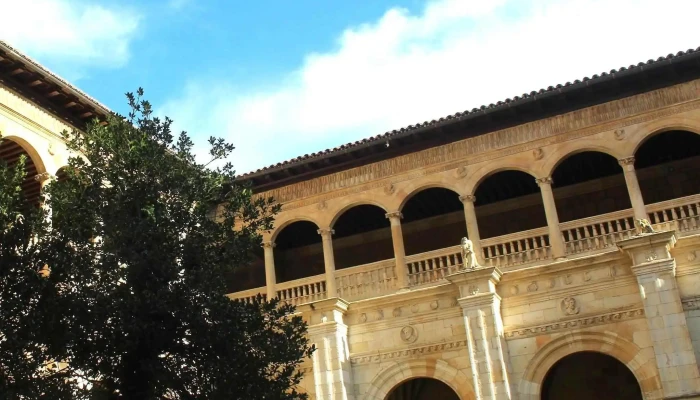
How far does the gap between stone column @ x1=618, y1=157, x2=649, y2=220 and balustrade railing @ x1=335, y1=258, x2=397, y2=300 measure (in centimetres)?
498

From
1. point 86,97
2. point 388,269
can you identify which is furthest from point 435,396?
point 86,97

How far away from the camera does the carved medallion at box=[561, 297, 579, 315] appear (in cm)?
1528

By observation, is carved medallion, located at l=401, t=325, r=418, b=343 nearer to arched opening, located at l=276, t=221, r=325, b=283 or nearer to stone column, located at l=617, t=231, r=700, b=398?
stone column, located at l=617, t=231, r=700, b=398

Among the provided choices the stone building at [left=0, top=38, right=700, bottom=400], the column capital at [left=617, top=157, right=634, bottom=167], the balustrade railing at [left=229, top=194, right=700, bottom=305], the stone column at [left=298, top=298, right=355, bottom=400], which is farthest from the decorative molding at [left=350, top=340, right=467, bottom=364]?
the column capital at [left=617, top=157, right=634, bottom=167]

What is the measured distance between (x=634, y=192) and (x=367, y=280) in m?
5.72

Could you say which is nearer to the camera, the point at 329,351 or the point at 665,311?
the point at 665,311

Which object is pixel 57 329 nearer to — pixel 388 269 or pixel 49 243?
pixel 49 243

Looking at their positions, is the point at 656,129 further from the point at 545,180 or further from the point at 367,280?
the point at 367,280

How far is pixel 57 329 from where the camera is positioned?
922 centimetres

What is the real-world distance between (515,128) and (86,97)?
8.80 metres

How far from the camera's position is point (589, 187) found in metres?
19.0

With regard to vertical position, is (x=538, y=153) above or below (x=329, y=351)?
above

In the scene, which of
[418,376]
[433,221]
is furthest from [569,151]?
[418,376]

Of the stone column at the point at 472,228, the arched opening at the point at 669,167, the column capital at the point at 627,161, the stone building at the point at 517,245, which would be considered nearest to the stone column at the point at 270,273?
the stone building at the point at 517,245
